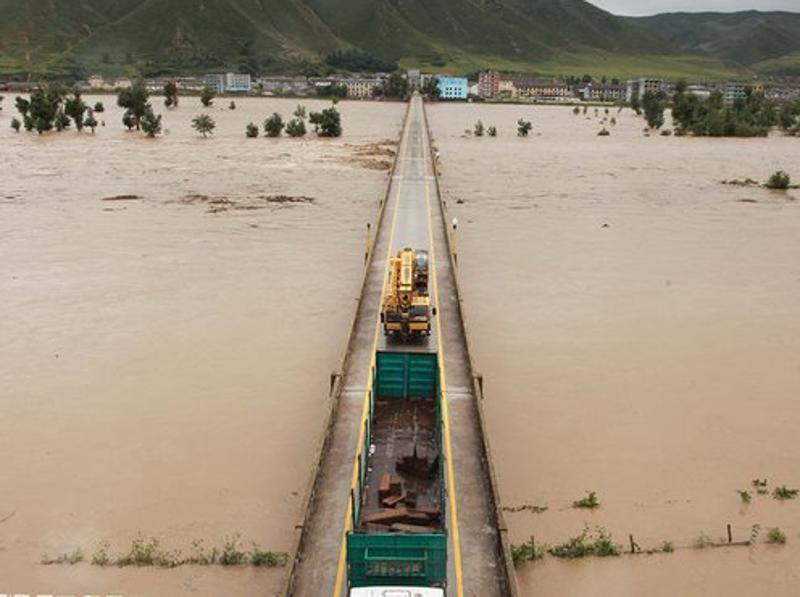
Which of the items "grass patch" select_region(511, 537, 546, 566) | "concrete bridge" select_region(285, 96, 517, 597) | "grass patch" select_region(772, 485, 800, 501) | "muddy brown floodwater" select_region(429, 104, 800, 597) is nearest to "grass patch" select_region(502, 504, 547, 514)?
"muddy brown floodwater" select_region(429, 104, 800, 597)

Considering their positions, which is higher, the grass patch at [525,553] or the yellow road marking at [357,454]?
the yellow road marking at [357,454]

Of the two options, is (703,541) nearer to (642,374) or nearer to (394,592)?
(394,592)

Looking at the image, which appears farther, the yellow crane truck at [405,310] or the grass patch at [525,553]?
the yellow crane truck at [405,310]

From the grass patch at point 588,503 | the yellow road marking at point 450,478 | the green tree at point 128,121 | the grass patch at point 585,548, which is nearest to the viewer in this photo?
the yellow road marking at point 450,478

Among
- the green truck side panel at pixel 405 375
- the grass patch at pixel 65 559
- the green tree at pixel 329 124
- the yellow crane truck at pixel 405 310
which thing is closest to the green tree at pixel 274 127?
the green tree at pixel 329 124

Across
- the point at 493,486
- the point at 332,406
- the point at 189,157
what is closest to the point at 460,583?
the point at 493,486

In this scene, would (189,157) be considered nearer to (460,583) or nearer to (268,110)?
(460,583)

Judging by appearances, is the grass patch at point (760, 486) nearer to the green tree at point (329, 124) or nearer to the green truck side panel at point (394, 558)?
the green truck side panel at point (394, 558)
